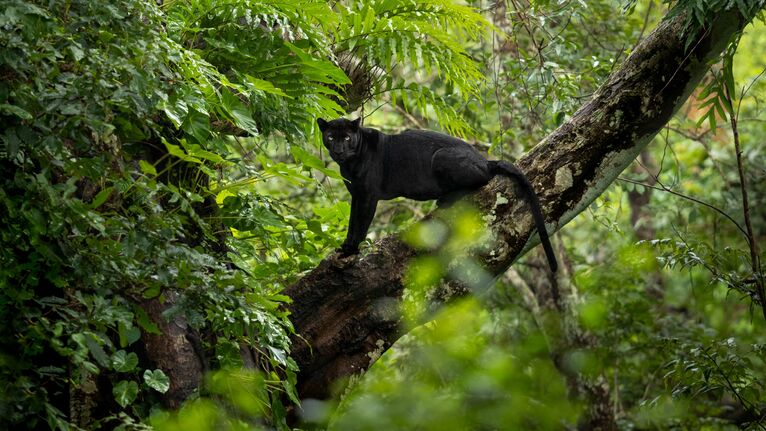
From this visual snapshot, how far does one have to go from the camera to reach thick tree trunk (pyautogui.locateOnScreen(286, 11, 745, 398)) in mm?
3975

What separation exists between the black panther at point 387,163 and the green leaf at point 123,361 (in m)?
1.66

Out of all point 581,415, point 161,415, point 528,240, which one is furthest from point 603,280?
point 161,415

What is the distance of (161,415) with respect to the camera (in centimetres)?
332

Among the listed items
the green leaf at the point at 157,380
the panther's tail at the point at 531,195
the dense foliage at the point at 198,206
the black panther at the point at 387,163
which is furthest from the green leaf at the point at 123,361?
the panther's tail at the point at 531,195

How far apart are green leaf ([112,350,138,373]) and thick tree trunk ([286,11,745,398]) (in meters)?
0.99

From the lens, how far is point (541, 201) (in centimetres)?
407

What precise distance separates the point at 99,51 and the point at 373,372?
15.0ft

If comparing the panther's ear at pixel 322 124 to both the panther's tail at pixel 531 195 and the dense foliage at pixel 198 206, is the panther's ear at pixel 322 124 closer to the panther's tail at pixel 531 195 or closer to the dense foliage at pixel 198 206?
the dense foliage at pixel 198 206

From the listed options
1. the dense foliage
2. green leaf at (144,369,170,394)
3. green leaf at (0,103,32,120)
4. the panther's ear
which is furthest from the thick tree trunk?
green leaf at (0,103,32,120)

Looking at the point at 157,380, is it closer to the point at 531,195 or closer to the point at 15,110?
the point at 15,110

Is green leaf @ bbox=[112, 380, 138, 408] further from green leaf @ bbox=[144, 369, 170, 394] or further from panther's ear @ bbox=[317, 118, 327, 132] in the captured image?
panther's ear @ bbox=[317, 118, 327, 132]

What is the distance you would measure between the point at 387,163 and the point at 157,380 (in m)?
2.30

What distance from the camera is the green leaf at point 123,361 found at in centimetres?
308

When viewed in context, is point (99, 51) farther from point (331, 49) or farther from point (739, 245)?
point (739, 245)
